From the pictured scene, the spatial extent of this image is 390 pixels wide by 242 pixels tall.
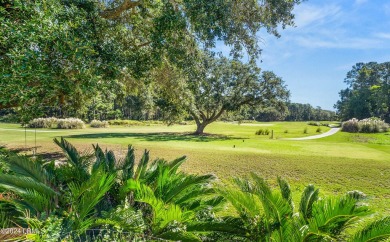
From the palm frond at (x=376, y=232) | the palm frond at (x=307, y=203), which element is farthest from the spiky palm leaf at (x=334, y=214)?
the palm frond at (x=307, y=203)

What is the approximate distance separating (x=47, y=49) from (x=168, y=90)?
573 centimetres

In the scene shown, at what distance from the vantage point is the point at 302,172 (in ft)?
31.7

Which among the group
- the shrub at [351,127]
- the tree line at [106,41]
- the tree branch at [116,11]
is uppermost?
the tree branch at [116,11]

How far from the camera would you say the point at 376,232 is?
3.36 metres

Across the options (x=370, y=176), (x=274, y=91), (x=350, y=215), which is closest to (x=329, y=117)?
(x=274, y=91)

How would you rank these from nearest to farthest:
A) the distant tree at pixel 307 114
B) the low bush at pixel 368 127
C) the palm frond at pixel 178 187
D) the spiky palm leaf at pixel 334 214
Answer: the spiky palm leaf at pixel 334 214
the palm frond at pixel 178 187
the low bush at pixel 368 127
the distant tree at pixel 307 114

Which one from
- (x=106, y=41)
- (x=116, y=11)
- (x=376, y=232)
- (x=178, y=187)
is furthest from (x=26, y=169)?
(x=376, y=232)

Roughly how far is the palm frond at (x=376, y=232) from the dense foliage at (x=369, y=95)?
5129 centimetres

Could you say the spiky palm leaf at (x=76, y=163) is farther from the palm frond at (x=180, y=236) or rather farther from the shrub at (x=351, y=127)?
the shrub at (x=351, y=127)

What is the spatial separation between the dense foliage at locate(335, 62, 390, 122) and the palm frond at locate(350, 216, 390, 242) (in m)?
51.3

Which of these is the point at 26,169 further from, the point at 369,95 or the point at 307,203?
the point at 369,95

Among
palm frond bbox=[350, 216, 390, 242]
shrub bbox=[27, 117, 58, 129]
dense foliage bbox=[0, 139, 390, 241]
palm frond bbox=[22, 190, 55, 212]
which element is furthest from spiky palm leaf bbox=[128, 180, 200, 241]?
shrub bbox=[27, 117, 58, 129]

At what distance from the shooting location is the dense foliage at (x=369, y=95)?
4581 cm

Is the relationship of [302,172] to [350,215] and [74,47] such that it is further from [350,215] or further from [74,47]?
[74,47]
